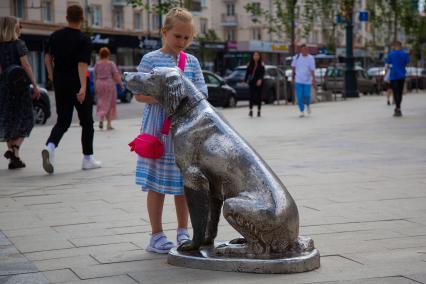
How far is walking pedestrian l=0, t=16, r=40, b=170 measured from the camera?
1045 cm

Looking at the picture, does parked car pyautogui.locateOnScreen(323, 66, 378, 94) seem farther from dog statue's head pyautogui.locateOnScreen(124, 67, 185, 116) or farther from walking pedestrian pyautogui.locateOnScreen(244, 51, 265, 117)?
dog statue's head pyautogui.locateOnScreen(124, 67, 185, 116)

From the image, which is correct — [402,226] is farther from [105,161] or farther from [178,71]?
[105,161]

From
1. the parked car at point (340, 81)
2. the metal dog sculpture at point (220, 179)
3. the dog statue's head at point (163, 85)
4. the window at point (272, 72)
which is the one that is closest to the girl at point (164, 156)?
the dog statue's head at point (163, 85)

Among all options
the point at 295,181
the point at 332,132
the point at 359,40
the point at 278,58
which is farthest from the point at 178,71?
the point at 359,40

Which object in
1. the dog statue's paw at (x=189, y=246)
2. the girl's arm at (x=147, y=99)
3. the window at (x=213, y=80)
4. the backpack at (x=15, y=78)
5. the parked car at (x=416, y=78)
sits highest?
the girl's arm at (x=147, y=99)

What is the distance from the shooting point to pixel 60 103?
10.2 m

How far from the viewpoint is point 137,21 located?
68.2m

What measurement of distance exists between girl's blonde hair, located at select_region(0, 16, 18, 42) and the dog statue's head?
5659 millimetres

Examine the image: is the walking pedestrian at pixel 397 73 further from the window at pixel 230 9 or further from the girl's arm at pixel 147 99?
the window at pixel 230 9

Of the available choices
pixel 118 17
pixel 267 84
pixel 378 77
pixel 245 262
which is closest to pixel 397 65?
pixel 267 84

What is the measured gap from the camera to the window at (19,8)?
55.1 metres

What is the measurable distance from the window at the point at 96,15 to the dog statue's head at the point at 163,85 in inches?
2306

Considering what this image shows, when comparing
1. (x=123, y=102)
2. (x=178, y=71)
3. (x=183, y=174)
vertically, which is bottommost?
(x=123, y=102)

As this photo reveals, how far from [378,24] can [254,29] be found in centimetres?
3313
